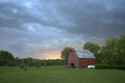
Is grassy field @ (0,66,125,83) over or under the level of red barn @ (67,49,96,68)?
under

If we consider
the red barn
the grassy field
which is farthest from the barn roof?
the grassy field

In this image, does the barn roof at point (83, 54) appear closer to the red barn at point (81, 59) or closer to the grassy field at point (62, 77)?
the red barn at point (81, 59)

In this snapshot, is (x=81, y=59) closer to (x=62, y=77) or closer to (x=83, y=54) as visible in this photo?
(x=83, y=54)

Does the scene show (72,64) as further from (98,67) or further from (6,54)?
(6,54)

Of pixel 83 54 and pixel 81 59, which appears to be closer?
pixel 81 59

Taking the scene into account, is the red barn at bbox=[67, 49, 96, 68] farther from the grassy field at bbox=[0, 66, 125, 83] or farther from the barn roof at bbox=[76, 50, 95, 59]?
the grassy field at bbox=[0, 66, 125, 83]

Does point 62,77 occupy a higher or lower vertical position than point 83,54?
lower

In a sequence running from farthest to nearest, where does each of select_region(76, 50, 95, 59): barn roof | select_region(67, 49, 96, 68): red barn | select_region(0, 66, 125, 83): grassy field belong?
select_region(76, 50, 95, 59): barn roof → select_region(67, 49, 96, 68): red barn → select_region(0, 66, 125, 83): grassy field

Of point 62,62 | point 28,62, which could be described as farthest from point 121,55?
point 28,62

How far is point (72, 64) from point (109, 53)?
1187 cm

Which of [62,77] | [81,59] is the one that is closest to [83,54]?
[81,59]

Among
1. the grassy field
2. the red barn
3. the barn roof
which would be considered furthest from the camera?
the barn roof

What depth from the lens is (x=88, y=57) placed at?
7200cm

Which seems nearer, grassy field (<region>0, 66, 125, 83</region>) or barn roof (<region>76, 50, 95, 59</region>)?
grassy field (<region>0, 66, 125, 83</region>)
